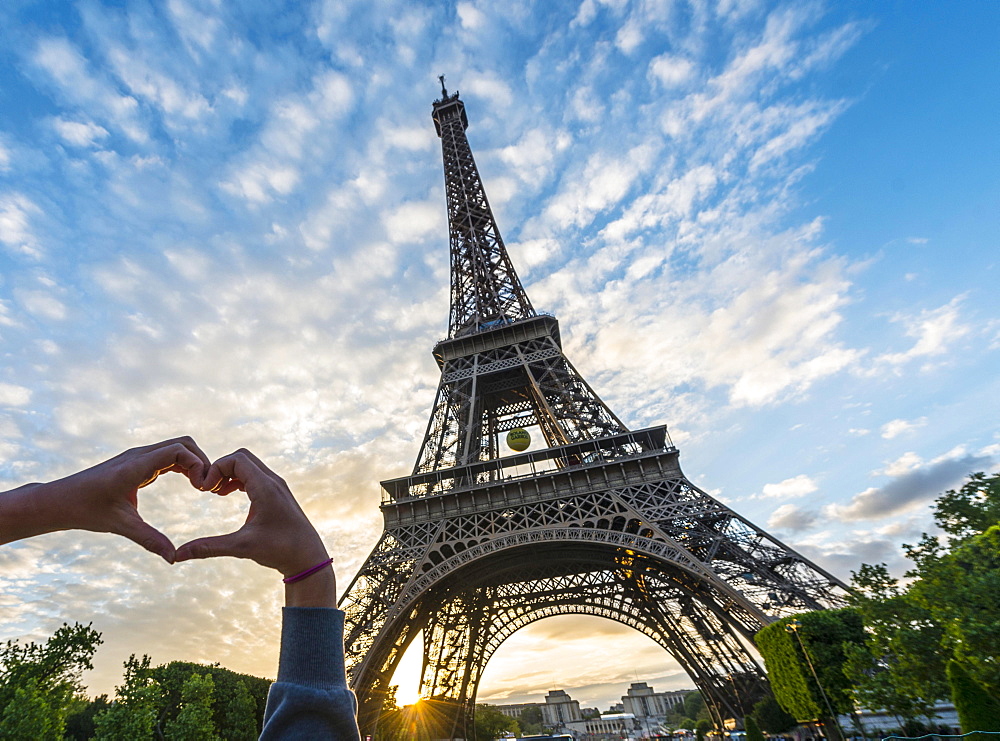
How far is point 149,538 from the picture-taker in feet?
6.10

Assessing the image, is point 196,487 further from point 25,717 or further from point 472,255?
point 472,255

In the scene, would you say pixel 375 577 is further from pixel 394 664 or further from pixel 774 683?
pixel 774 683

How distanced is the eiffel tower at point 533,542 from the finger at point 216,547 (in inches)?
860

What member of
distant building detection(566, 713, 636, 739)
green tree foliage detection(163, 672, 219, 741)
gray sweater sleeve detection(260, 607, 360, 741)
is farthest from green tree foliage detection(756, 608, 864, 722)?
distant building detection(566, 713, 636, 739)

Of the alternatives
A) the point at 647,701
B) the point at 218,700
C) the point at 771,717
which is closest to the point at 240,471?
the point at 218,700

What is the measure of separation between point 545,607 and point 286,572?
3658 cm

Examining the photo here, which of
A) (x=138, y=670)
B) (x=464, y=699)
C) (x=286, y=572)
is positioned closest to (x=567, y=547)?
(x=464, y=699)

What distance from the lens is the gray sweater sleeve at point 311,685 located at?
169cm

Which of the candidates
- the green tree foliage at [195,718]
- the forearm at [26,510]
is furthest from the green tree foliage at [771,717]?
the forearm at [26,510]

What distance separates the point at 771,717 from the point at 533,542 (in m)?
24.1

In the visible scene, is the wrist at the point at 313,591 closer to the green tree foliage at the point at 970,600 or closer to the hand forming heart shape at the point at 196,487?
the hand forming heart shape at the point at 196,487

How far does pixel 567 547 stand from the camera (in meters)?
26.9

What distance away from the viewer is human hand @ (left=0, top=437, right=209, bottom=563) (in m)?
1.50

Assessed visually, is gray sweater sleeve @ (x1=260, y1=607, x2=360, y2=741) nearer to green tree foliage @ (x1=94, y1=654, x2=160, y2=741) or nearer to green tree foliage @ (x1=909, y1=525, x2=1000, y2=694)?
green tree foliage @ (x1=909, y1=525, x2=1000, y2=694)
